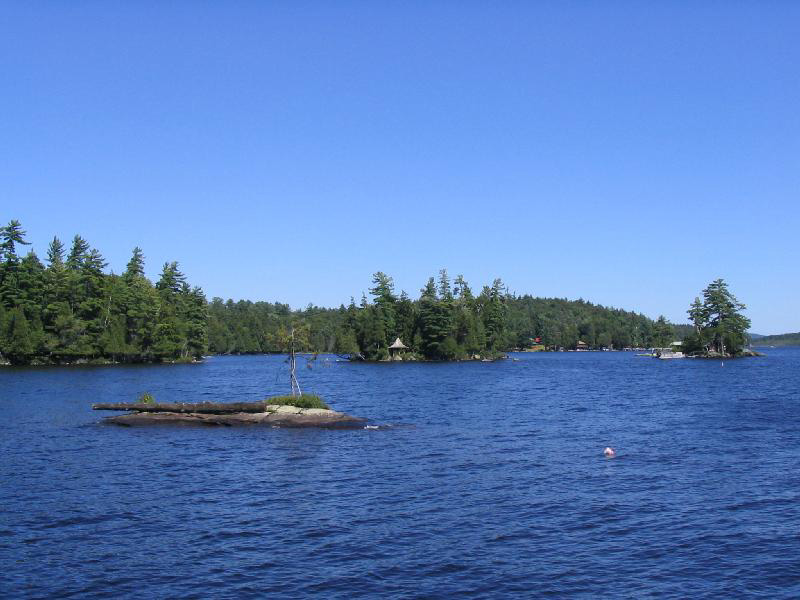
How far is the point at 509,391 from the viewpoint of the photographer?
92.5m

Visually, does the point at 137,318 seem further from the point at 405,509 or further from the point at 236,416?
the point at 405,509

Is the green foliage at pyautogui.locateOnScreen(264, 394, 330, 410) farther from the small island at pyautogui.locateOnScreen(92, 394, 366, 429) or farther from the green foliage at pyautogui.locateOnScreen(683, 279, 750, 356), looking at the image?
the green foliage at pyautogui.locateOnScreen(683, 279, 750, 356)

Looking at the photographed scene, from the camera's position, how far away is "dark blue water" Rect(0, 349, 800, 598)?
2148 cm

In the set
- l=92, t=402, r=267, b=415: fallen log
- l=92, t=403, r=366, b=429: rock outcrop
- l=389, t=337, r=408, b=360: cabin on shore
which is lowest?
l=92, t=403, r=366, b=429: rock outcrop

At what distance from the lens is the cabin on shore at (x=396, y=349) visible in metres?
194

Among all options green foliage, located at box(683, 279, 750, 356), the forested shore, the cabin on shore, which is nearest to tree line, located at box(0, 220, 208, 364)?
the forested shore

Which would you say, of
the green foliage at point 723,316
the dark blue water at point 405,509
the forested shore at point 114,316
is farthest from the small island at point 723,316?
the dark blue water at point 405,509

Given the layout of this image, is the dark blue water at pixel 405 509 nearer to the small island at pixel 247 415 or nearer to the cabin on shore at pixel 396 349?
the small island at pixel 247 415

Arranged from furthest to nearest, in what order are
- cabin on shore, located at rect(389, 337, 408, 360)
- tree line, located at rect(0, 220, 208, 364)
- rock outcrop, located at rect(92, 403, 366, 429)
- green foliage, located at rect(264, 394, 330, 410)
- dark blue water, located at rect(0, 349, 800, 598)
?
cabin on shore, located at rect(389, 337, 408, 360) → tree line, located at rect(0, 220, 208, 364) → green foliage, located at rect(264, 394, 330, 410) → rock outcrop, located at rect(92, 403, 366, 429) → dark blue water, located at rect(0, 349, 800, 598)

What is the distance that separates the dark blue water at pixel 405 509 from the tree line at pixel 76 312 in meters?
89.1

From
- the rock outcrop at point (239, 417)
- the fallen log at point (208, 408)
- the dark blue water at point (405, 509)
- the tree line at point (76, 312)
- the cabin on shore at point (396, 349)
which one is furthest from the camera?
the cabin on shore at point (396, 349)

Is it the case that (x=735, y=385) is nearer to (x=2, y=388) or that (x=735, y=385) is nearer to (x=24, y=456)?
(x=24, y=456)

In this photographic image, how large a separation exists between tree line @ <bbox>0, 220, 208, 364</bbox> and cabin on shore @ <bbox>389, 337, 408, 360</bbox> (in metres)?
58.3

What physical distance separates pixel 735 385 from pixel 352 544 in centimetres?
9079
